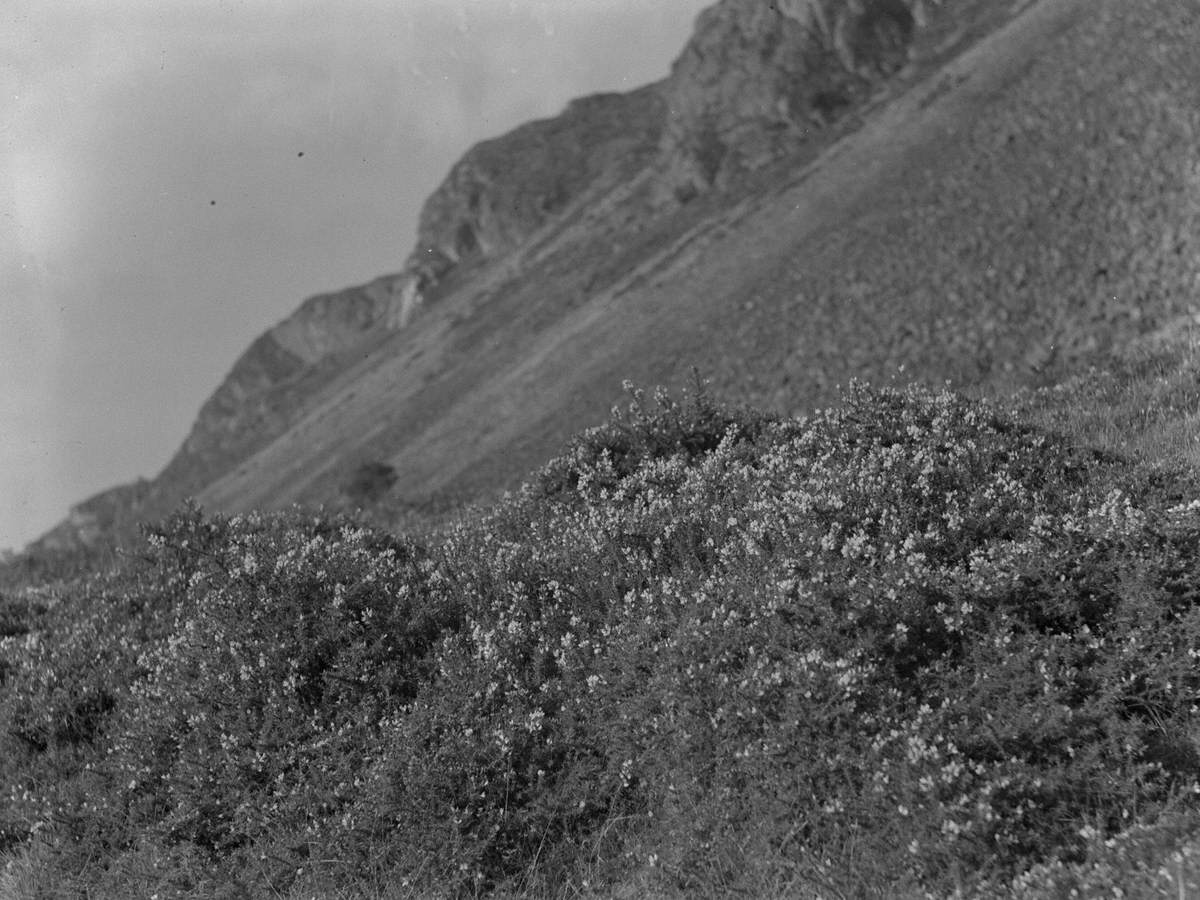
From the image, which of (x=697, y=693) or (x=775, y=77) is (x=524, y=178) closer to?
(x=775, y=77)

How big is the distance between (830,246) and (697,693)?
4040 cm

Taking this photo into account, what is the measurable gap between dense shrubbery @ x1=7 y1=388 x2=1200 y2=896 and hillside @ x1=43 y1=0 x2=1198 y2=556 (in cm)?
846

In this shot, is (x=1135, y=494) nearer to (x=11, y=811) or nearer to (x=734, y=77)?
(x=11, y=811)

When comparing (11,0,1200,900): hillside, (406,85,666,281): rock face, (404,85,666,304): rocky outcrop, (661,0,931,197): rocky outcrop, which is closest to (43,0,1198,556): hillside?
(661,0,931,197): rocky outcrop

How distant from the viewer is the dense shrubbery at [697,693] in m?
5.59

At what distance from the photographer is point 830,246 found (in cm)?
4491

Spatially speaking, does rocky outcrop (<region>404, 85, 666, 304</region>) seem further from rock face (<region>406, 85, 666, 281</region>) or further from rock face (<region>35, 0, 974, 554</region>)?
rock face (<region>35, 0, 974, 554</region>)

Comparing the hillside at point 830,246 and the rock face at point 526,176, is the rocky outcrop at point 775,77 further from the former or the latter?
the rock face at point 526,176

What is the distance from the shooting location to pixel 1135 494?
7375mm

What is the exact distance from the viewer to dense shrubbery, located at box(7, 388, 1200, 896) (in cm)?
559

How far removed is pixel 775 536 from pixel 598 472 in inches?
112

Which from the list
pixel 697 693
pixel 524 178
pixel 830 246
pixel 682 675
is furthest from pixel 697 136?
pixel 697 693

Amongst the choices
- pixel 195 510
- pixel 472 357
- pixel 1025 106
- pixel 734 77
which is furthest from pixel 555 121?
pixel 195 510

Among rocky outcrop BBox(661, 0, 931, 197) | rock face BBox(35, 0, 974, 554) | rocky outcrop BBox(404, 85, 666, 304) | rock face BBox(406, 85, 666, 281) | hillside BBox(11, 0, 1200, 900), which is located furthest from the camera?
rock face BBox(406, 85, 666, 281)
